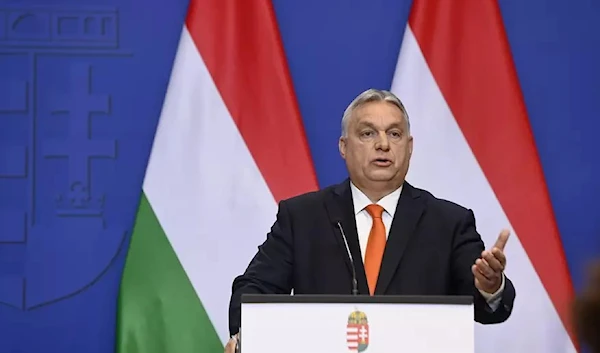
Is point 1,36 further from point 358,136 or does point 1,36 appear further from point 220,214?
point 358,136

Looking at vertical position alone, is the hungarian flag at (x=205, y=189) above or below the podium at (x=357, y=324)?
above

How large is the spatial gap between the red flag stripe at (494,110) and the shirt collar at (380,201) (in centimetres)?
100

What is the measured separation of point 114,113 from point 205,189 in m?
0.56

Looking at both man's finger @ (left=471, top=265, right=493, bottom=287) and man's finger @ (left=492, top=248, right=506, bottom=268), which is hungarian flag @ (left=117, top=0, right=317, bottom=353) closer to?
man's finger @ (left=471, top=265, right=493, bottom=287)

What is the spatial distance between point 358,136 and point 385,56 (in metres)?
1.21

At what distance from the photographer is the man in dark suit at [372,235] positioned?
220cm

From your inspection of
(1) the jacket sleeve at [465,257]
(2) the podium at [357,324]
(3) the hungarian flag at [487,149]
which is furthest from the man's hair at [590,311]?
(3) the hungarian flag at [487,149]

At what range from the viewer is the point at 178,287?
324 cm

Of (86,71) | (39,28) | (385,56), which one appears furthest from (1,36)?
(385,56)

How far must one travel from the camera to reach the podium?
1.56m

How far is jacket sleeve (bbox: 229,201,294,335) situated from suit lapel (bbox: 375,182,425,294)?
0.95ft

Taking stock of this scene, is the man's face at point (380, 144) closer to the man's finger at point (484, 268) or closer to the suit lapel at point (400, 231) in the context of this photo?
the suit lapel at point (400, 231)

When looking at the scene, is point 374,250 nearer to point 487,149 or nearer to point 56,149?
point 487,149

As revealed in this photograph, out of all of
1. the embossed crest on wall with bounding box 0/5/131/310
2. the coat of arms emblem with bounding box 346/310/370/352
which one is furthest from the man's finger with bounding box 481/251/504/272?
the embossed crest on wall with bounding box 0/5/131/310
